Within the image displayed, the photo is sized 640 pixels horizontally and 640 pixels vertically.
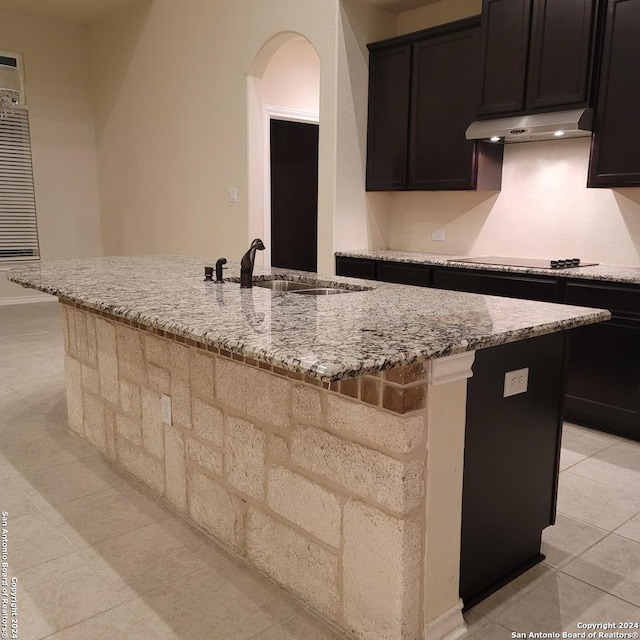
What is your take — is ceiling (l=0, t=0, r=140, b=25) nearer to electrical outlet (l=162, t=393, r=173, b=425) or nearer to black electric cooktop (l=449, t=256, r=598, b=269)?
black electric cooktop (l=449, t=256, r=598, b=269)

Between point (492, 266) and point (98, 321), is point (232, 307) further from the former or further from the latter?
point (492, 266)

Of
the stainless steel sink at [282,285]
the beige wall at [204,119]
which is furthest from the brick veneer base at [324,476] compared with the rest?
the beige wall at [204,119]

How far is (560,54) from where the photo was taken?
348 centimetres

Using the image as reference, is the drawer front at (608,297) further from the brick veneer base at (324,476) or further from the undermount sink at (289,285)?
the brick veneer base at (324,476)

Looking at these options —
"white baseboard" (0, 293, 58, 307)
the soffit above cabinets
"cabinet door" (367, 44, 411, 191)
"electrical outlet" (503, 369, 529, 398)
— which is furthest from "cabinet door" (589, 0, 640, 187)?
"white baseboard" (0, 293, 58, 307)

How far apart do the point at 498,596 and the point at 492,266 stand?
2203mm

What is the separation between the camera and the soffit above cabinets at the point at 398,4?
4.53m

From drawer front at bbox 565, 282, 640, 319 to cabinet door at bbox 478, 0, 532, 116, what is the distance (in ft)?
3.98

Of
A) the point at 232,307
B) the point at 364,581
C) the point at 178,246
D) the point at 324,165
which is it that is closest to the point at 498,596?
the point at 364,581

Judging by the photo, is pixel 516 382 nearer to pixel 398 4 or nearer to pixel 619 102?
pixel 619 102

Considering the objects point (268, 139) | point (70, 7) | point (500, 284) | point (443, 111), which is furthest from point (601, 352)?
point (70, 7)

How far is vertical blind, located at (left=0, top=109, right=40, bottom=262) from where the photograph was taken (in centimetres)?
695

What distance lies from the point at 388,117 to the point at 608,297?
7.49 feet

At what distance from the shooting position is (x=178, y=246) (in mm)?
6305
